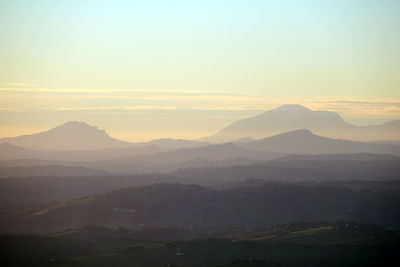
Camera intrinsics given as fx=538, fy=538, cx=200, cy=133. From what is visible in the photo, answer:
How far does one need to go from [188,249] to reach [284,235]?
12618 mm

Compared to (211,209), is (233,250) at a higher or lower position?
higher

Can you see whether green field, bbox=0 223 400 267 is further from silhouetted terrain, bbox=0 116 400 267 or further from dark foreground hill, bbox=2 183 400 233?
dark foreground hill, bbox=2 183 400 233

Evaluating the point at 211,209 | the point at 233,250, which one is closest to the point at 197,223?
the point at 211,209

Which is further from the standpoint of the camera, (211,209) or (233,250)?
(211,209)

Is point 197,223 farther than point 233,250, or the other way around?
point 197,223

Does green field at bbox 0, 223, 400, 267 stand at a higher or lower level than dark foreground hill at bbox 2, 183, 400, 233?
higher

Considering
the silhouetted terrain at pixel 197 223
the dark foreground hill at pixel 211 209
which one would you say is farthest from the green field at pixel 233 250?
the dark foreground hill at pixel 211 209

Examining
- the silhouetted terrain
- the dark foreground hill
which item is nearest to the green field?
the silhouetted terrain

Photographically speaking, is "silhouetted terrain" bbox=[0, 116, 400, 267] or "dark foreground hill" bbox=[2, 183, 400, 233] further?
"dark foreground hill" bbox=[2, 183, 400, 233]

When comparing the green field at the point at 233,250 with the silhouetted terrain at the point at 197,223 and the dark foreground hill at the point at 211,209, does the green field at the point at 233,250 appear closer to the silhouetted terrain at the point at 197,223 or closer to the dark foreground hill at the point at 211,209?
the silhouetted terrain at the point at 197,223

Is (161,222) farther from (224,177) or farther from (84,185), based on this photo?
(224,177)

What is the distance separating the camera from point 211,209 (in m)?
110

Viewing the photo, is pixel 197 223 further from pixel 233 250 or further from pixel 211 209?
pixel 233 250

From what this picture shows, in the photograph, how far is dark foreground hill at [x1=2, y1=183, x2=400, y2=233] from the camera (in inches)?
3898
